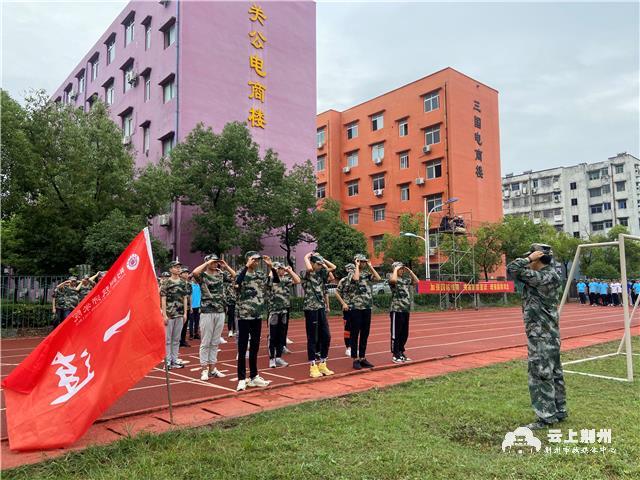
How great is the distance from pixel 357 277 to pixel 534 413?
3.56 m

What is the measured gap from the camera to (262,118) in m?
25.2

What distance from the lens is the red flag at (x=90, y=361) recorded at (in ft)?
14.5

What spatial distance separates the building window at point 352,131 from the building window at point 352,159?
151cm

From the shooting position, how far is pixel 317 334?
25.6 feet

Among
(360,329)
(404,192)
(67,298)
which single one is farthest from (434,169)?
(360,329)

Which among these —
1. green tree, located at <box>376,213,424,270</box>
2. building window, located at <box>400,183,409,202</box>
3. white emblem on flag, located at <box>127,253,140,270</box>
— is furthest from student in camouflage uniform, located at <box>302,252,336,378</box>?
building window, located at <box>400,183,409,202</box>

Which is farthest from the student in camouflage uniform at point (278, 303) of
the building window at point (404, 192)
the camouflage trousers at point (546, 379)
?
the building window at point (404, 192)

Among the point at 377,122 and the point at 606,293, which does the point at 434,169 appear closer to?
the point at 377,122

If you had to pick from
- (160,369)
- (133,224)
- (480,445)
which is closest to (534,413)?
(480,445)

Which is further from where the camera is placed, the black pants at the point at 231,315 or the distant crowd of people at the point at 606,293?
the distant crowd of people at the point at 606,293

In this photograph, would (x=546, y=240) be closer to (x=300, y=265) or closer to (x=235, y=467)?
(x=300, y=265)

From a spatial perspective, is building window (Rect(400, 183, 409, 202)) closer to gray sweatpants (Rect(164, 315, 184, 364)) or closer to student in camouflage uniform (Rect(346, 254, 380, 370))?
student in camouflage uniform (Rect(346, 254, 380, 370))

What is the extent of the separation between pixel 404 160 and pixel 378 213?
16.6 ft

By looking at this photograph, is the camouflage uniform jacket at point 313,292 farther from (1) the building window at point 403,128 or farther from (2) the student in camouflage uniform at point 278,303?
Answer: (1) the building window at point 403,128
